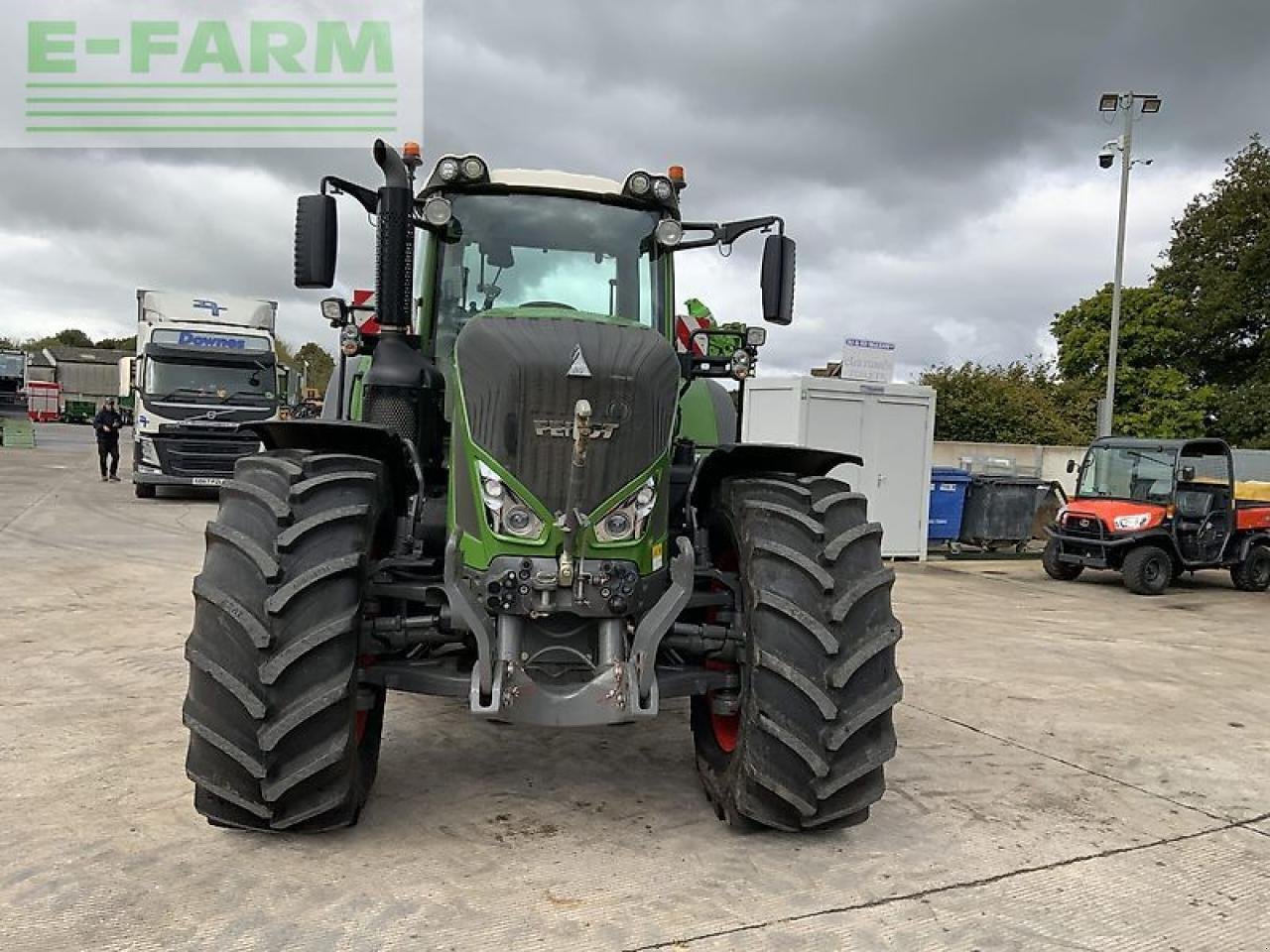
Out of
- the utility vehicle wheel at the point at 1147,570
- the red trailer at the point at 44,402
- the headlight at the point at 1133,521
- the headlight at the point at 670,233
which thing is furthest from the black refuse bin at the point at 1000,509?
→ the red trailer at the point at 44,402

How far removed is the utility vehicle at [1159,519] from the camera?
12516mm

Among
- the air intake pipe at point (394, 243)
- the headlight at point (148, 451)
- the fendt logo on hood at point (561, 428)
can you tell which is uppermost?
the air intake pipe at point (394, 243)

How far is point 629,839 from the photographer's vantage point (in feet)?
12.3

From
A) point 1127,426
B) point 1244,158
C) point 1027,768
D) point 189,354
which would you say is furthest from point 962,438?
point 1027,768

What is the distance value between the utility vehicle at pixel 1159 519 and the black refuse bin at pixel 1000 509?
1927 millimetres

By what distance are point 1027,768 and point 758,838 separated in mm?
1872

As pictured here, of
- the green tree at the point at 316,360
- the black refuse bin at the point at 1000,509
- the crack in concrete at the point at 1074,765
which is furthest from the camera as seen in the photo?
the green tree at the point at 316,360

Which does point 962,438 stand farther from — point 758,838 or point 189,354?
point 758,838

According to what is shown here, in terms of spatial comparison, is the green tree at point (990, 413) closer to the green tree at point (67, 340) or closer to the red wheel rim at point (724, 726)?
the red wheel rim at point (724, 726)

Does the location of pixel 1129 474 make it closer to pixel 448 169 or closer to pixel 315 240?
pixel 448 169

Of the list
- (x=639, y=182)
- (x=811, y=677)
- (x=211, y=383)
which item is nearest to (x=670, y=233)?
(x=639, y=182)

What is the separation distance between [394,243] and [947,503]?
41.5 ft

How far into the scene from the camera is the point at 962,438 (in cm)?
2909

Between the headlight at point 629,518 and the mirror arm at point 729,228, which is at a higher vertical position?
the mirror arm at point 729,228
